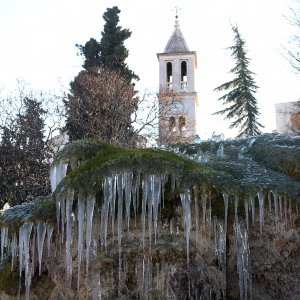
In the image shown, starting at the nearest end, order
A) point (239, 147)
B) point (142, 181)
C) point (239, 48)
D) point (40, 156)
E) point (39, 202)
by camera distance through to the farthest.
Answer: point (142, 181) → point (39, 202) → point (239, 147) → point (40, 156) → point (239, 48)

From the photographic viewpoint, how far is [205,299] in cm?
627

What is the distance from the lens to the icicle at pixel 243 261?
622 centimetres

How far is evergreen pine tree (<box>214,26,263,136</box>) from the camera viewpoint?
31.0 meters

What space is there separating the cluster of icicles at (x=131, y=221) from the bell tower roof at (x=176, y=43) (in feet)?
114

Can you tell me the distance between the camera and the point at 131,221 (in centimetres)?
623

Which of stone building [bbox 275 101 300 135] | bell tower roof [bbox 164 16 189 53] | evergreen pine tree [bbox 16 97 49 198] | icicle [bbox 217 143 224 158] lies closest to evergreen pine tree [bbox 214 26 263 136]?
stone building [bbox 275 101 300 135]

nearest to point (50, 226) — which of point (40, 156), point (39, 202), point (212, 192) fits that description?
point (39, 202)

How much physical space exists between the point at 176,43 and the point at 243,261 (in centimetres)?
3614

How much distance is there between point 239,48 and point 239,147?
26.3 meters

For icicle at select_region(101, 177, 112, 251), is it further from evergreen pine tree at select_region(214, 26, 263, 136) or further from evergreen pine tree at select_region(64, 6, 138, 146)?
evergreen pine tree at select_region(214, 26, 263, 136)

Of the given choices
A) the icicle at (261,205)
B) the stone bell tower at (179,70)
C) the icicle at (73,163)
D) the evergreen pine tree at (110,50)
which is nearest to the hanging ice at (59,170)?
the icicle at (73,163)

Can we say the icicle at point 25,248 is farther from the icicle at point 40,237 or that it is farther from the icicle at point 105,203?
the icicle at point 105,203

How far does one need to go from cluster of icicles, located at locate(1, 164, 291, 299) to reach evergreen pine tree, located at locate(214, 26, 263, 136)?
24.7 m

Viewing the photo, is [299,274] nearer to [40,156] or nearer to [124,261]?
[124,261]
